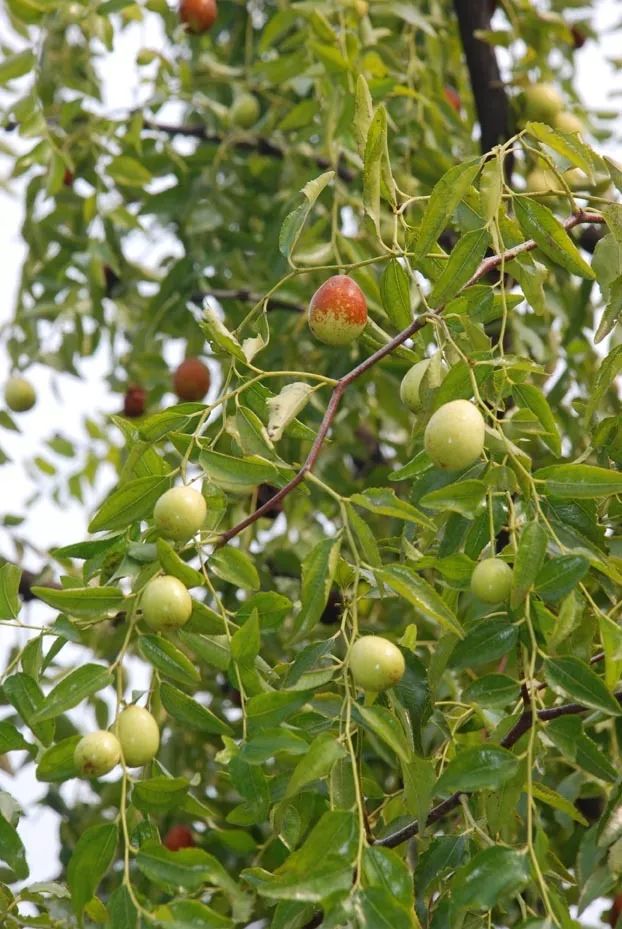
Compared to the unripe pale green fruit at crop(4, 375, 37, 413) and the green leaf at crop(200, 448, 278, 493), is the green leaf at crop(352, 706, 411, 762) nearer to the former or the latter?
the green leaf at crop(200, 448, 278, 493)

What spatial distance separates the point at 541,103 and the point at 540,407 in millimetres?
1438

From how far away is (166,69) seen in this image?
284cm

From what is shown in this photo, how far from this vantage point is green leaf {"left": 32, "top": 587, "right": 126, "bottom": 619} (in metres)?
1.22

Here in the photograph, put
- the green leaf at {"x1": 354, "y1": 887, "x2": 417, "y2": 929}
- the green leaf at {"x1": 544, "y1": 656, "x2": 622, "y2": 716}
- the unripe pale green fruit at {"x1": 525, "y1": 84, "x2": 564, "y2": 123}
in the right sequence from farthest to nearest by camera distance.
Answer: the unripe pale green fruit at {"x1": 525, "y1": 84, "x2": 564, "y2": 123} → the green leaf at {"x1": 544, "y1": 656, "x2": 622, "y2": 716} → the green leaf at {"x1": 354, "y1": 887, "x2": 417, "y2": 929}

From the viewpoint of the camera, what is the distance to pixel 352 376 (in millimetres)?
1283

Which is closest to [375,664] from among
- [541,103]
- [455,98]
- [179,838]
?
[179,838]

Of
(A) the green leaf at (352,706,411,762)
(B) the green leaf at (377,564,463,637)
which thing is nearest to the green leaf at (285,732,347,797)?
(A) the green leaf at (352,706,411,762)

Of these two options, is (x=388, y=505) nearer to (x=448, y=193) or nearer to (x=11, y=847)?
(x=448, y=193)

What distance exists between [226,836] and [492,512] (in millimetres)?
458

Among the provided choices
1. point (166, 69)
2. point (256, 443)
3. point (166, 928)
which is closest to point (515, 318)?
point (166, 69)

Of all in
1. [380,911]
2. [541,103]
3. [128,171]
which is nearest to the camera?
[380,911]

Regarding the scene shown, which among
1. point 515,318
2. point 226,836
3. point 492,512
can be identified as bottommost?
point 515,318

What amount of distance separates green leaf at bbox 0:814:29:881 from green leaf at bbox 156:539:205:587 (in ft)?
1.15

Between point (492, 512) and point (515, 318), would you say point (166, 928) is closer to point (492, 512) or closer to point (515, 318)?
point (492, 512)
